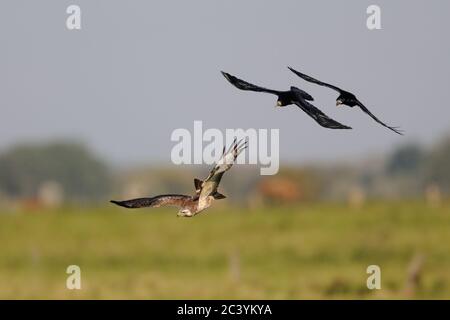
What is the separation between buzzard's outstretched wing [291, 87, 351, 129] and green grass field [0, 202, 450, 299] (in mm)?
33231

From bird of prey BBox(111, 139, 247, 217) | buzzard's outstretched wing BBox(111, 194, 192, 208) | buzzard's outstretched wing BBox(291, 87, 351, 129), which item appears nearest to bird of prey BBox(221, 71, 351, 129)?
buzzard's outstretched wing BBox(291, 87, 351, 129)

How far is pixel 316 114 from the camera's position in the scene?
55.4 feet

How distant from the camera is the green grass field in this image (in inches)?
2170

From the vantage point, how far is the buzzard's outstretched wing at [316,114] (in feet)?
54.0

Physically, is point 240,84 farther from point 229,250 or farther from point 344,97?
point 229,250

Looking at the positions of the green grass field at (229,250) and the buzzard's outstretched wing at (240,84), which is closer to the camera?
the buzzard's outstretched wing at (240,84)

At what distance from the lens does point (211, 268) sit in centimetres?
6475

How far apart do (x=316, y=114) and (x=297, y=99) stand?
58 cm

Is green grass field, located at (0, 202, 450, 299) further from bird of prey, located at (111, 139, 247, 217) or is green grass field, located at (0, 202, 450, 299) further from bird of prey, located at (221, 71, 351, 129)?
bird of prey, located at (111, 139, 247, 217)

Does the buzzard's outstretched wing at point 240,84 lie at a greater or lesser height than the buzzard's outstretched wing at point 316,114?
greater

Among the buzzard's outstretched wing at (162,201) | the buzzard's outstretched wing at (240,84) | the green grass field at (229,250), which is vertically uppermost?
the buzzard's outstretched wing at (240,84)

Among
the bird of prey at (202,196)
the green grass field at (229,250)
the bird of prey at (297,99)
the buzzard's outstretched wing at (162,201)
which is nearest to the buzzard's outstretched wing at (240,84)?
the bird of prey at (297,99)

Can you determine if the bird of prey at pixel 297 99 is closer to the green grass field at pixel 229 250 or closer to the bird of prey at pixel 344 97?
the bird of prey at pixel 344 97

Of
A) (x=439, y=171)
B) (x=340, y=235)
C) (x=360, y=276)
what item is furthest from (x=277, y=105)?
(x=439, y=171)
